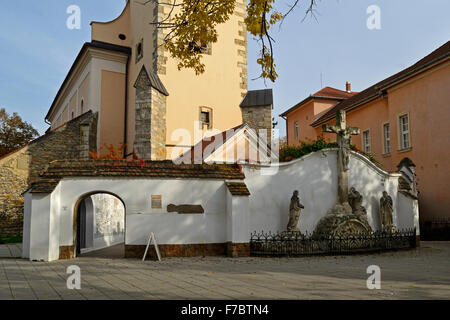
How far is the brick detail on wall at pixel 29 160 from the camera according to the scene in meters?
17.9

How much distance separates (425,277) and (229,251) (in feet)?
16.7

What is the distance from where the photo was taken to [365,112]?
2672cm

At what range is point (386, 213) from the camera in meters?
13.3

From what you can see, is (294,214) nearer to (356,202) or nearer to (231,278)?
(356,202)

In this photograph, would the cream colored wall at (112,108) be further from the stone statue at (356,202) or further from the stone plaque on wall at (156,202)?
the stone statue at (356,202)

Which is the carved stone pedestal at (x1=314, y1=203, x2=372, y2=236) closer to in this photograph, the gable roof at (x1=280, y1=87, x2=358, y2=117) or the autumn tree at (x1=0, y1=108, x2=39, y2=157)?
the gable roof at (x1=280, y1=87, x2=358, y2=117)

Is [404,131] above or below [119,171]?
above

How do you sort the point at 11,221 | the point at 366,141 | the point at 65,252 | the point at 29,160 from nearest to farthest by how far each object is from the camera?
the point at 65,252 → the point at 11,221 → the point at 29,160 → the point at 366,141

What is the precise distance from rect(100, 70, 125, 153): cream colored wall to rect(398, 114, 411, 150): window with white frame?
1568cm

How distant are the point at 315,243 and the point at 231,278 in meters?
4.68

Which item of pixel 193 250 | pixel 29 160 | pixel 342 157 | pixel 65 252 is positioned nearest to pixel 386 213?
pixel 342 157

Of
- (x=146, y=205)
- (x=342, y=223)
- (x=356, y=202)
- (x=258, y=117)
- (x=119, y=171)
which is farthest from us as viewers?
(x=258, y=117)

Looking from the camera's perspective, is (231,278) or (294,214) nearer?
(231,278)
